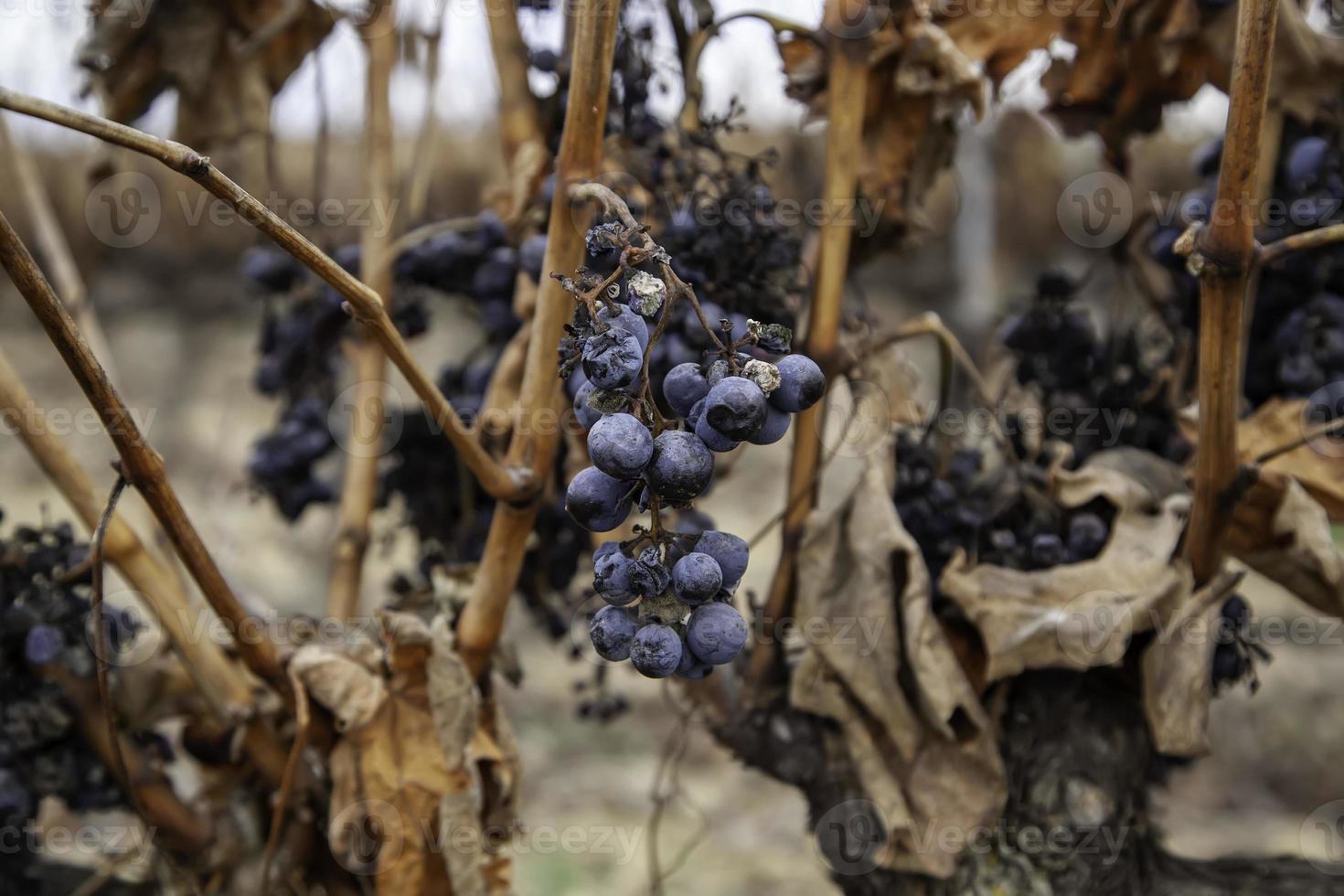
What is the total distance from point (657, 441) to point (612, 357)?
0.06m

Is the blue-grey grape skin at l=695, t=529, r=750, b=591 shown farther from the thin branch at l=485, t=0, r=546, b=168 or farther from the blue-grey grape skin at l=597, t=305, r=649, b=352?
the thin branch at l=485, t=0, r=546, b=168

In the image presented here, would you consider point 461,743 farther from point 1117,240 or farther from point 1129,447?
point 1117,240

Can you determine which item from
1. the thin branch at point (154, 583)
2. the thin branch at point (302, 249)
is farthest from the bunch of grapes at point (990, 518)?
the thin branch at point (154, 583)

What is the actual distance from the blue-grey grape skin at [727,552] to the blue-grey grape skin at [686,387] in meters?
0.09

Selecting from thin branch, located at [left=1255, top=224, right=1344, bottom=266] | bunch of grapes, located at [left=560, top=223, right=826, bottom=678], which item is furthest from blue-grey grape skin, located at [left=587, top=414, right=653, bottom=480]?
thin branch, located at [left=1255, top=224, right=1344, bottom=266]

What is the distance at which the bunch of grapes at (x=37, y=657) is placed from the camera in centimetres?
116

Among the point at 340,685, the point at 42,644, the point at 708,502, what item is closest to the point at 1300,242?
the point at 340,685

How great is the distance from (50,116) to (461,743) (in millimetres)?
693

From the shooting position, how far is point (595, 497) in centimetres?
71

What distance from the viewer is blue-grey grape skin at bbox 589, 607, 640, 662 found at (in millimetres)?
738

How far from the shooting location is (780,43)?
4.06 ft

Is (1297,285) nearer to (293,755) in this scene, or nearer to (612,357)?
(612,357)

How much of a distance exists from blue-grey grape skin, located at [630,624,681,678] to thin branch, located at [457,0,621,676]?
0.97 feet

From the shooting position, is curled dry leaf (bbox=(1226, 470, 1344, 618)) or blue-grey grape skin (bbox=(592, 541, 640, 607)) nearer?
blue-grey grape skin (bbox=(592, 541, 640, 607))
